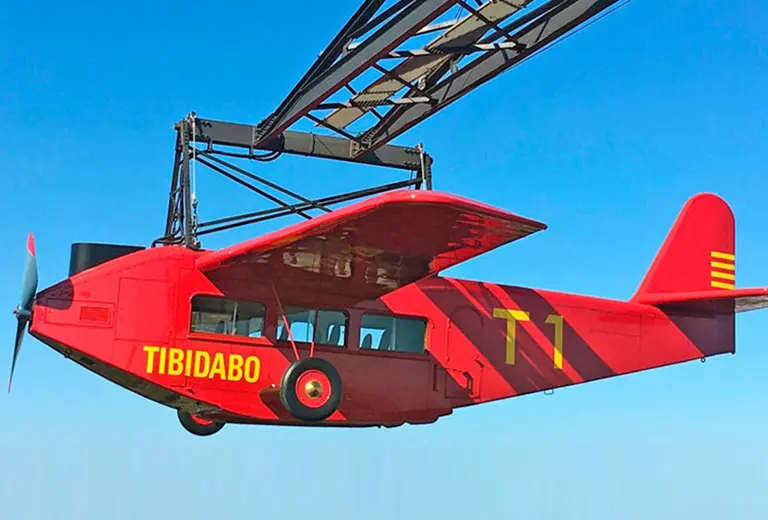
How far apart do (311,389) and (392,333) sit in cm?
161

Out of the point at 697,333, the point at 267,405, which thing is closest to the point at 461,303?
the point at 267,405

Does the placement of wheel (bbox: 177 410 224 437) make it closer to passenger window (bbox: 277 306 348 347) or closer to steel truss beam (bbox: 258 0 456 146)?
passenger window (bbox: 277 306 348 347)

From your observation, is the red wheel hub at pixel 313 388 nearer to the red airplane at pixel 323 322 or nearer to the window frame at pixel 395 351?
the red airplane at pixel 323 322

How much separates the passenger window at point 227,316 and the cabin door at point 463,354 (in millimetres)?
2616

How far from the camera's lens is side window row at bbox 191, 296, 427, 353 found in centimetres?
1209

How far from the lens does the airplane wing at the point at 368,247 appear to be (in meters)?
9.90

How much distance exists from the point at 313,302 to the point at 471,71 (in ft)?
11.7

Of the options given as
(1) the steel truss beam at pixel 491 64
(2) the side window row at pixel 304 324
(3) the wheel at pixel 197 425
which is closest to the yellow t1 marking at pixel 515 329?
(2) the side window row at pixel 304 324

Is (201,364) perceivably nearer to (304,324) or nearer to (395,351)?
(304,324)

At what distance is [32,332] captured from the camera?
11.5 m

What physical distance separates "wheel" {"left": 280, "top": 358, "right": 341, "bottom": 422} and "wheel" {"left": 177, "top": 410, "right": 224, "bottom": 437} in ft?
8.69

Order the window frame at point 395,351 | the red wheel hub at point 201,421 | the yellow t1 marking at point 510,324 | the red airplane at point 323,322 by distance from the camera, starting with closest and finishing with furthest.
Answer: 1. the red airplane at point 323,322
2. the window frame at point 395,351
3. the yellow t1 marking at point 510,324
4. the red wheel hub at point 201,421

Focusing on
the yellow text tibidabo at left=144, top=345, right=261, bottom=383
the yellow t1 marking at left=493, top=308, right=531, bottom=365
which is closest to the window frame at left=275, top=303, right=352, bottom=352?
the yellow text tibidabo at left=144, top=345, right=261, bottom=383

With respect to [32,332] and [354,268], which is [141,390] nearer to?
[32,332]
